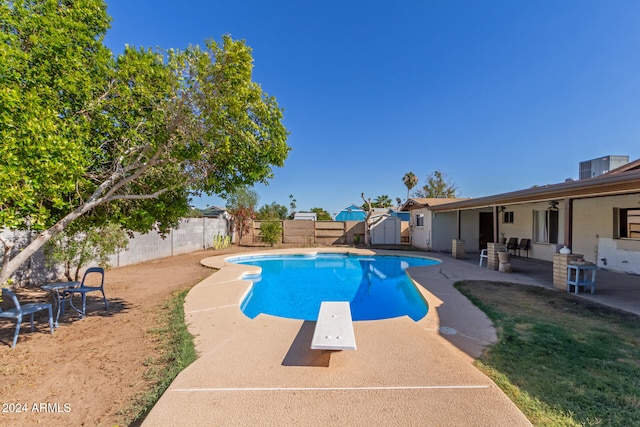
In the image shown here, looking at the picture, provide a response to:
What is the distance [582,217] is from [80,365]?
1542cm

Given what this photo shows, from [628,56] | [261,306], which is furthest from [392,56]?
[261,306]

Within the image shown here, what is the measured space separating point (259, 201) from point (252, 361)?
2146cm

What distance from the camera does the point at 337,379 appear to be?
3.02 m

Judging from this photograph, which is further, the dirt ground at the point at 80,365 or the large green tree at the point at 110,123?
the large green tree at the point at 110,123

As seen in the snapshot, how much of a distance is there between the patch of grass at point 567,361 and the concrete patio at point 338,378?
303mm

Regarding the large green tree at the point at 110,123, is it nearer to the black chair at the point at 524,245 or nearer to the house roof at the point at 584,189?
the house roof at the point at 584,189

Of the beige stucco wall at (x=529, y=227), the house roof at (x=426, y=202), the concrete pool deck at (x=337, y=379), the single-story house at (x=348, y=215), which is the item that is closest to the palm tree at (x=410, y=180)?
the single-story house at (x=348, y=215)

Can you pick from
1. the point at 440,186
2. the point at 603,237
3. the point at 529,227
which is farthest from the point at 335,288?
the point at 440,186

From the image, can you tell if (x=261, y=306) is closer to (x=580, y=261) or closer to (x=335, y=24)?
(x=580, y=261)

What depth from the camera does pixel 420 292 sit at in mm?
7109

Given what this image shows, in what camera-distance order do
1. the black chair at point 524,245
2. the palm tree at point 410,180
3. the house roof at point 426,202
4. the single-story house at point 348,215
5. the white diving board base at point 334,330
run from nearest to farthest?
the white diving board base at point 334,330, the black chair at point 524,245, the house roof at point 426,202, the single-story house at point 348,215, the palm tree at point 410,180

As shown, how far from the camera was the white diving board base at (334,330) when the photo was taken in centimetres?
331

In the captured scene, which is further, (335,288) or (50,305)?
(335,288)

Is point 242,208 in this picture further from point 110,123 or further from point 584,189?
point 584,189
